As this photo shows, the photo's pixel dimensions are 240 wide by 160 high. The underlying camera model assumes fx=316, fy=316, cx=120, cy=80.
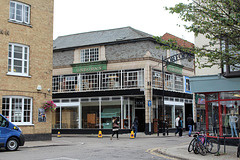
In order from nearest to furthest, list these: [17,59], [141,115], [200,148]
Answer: [200,148]
[17,59]
[141,115]

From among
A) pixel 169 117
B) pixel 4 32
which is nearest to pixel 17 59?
pixel 4 32

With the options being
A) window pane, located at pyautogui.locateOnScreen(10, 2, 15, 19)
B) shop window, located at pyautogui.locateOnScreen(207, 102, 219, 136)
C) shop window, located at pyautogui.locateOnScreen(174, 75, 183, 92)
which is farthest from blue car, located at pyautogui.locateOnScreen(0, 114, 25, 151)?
shop window, located at pyautogui.locateOnScreen(174, 75, 183, 92)

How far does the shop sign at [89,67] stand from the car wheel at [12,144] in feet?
58.3

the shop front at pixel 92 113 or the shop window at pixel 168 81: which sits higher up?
the shop window at pixel 168 81

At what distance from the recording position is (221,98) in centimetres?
1694

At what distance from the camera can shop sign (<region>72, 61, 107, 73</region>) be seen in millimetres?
32219

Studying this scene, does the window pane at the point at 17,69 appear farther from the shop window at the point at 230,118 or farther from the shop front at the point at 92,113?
the shop window at the point at 230,118

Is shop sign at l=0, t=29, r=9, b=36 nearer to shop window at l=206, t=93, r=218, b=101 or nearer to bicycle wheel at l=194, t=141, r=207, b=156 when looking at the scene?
shop window at l=206, t=93, r=218, b=101

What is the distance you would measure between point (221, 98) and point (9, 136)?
1096cm

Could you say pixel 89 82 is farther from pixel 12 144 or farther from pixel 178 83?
pixel 12 144

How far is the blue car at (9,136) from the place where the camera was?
14.6m

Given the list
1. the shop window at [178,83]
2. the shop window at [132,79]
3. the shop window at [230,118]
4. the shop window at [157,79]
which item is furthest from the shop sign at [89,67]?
the shop window at [230,118]

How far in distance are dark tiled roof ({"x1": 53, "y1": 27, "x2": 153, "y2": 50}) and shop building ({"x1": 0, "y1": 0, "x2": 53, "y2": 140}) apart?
35.7 ft

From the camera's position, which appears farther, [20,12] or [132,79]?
[132,79]
